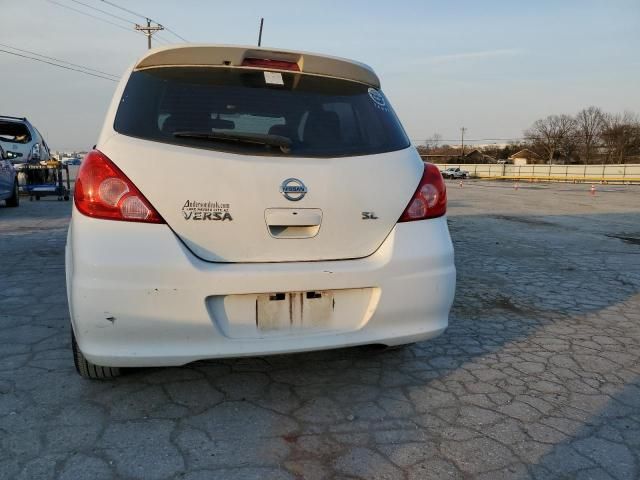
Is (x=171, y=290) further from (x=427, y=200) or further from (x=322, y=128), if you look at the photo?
(x=427, y=200)

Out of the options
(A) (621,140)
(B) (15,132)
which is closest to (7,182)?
(B) (15,132)

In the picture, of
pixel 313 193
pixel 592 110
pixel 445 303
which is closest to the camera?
pixel 313 193

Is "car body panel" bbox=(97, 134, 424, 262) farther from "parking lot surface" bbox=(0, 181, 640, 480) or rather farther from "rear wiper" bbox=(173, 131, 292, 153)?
"parking lot surface" bbox=(0, 181, 640, 480)

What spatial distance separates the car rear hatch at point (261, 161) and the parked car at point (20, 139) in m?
13.8

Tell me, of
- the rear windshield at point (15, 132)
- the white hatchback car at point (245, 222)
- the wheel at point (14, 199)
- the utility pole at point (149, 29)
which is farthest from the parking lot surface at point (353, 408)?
the utility pole at point (149, 29)

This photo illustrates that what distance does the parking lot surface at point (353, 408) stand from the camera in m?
2.00

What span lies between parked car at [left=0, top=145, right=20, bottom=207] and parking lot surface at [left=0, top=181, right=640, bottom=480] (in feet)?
25.5

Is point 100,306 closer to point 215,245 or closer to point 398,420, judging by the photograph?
point 215,245

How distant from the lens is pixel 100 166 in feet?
7.02

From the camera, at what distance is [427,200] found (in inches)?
98.0

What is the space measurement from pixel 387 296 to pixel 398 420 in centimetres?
58

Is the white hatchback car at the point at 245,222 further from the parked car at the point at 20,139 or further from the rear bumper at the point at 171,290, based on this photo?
the parked car at the point at 20,139

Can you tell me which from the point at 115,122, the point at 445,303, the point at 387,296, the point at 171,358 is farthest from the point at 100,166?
the point at 445,303

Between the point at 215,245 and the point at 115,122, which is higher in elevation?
the point at 115,122
